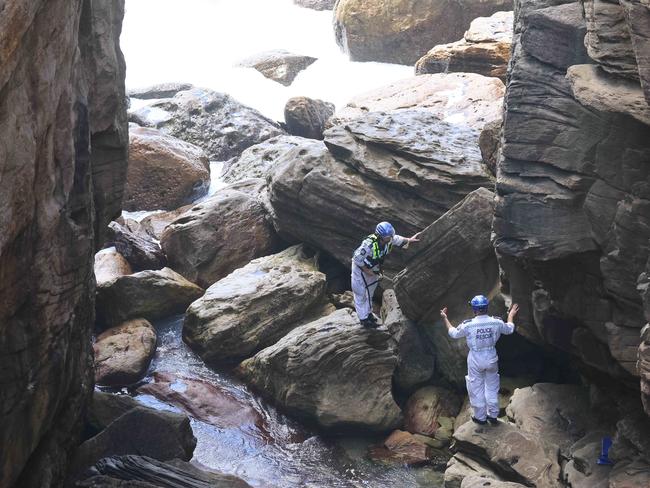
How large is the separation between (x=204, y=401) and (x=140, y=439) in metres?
3.59

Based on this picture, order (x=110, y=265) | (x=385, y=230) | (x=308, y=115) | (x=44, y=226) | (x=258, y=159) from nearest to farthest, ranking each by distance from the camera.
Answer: (x=44, y=226) → (x=385, y=230) → (x=110, y=265) → (x=258, y=159) → (x=308, y=115)

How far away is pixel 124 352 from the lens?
16375mm

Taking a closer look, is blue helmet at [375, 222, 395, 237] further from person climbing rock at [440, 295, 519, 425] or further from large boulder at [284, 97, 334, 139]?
large boulder at [284, 97, 334, 139]

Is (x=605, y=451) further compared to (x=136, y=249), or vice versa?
(x=136, y=249)

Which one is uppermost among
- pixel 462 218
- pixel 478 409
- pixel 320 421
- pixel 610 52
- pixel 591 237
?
pixel 610 52

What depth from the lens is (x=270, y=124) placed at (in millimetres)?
27328

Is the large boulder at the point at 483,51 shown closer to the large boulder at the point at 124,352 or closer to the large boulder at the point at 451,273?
the large boulder at the point at 451,273

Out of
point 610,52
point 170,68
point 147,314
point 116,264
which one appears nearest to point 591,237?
point 610,52

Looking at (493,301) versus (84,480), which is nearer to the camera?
(84,480)

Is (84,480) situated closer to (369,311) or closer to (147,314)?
(369,311)

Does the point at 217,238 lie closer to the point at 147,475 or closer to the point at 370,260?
the point at 370,260

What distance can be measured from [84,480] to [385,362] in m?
5.93

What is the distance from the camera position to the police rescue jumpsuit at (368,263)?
14.6 meters

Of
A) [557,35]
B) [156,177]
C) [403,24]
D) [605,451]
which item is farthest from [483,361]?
[403,24]
